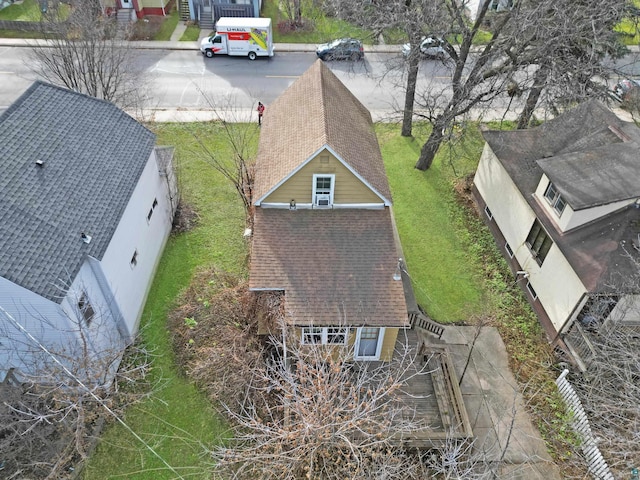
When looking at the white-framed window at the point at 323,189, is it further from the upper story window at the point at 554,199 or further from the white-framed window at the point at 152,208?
the upper story window at the point at 554,199

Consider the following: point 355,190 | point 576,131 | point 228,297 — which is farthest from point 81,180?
A: point 576,131

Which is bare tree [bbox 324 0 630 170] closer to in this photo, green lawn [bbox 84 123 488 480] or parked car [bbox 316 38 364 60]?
green lawn [bbox 84 123 488 480]

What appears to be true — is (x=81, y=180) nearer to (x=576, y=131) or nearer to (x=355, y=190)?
(x=355, y=190)

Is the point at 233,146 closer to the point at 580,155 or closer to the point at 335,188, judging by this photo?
the point at 335,188

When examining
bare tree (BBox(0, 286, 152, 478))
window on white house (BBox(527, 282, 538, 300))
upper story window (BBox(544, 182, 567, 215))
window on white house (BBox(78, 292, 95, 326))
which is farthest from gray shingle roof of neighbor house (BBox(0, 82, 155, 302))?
window on white house (BBox(527, 282, 538, 300))

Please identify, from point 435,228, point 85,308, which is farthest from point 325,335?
point 435,228

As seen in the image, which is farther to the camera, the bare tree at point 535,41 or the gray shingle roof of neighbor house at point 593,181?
the bare tree at point 535,41

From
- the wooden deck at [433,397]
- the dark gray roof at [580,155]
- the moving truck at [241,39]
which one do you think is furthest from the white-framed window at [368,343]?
the moving truck at [241,39]
